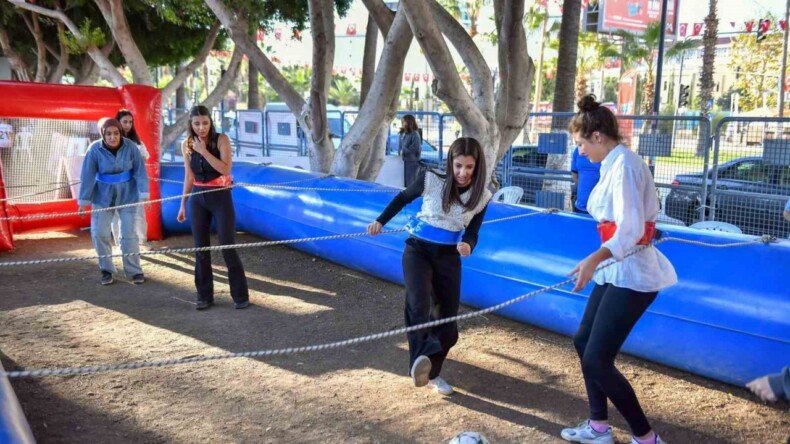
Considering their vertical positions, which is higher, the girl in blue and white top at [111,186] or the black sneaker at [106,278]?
the girl in blue and white top at [111,186]

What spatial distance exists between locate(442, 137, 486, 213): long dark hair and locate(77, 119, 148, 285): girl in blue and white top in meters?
3.96

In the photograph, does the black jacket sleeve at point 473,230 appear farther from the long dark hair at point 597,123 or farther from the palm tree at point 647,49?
the palm tree at point 647,49

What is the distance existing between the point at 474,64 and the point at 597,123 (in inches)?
202

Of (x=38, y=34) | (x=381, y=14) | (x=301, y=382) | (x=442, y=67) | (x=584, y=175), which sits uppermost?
(x=38, y=34)

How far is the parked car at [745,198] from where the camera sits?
7781mm

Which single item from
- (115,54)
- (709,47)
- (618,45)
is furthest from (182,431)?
(618,45)

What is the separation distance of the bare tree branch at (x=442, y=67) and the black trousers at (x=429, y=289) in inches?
144

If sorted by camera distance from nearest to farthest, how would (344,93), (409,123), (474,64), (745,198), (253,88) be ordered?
1. (745,198)
2. (474,64)
3. (409,123)
4. (253,88)
5. (344,93)

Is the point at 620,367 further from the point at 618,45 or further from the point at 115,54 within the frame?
the point at 618,45

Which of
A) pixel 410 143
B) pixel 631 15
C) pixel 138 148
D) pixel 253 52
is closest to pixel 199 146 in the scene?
pixel 138 148

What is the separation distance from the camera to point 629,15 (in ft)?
91.4

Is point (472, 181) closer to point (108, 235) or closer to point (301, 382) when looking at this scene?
point (301, 382)

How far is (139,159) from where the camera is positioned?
700 cm

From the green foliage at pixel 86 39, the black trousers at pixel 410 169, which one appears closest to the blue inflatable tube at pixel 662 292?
the black trousers at pixel 410 169
